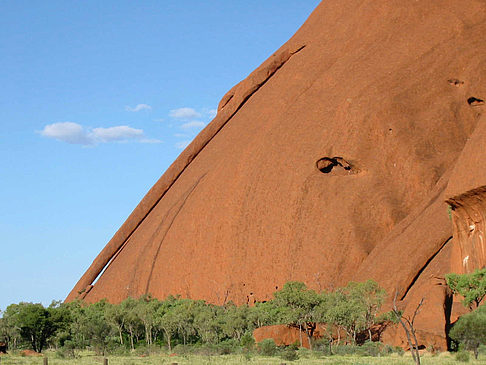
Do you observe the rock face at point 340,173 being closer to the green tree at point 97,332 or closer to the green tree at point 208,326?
the green tree at point 208,326

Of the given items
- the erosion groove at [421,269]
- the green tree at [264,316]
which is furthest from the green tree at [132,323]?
the erosion groove at [421,269]

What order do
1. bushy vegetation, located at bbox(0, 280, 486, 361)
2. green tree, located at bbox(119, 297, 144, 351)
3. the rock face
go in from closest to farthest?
bushy vegetation, located at bbox(0, 280, 486, 361), green tree, located at bbox(119, 297, 144, 351), the rock face

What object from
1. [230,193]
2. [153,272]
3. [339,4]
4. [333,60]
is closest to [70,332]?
[153,272]

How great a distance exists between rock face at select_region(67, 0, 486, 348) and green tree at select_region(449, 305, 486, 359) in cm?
953

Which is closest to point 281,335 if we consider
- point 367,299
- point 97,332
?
point 367,299

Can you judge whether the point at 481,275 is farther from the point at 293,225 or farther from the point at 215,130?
the point at 215,130

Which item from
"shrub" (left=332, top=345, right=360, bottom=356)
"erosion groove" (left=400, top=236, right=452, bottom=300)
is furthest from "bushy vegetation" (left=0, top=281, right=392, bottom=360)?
"shrub" (left=332, top=345, right=360, bottom=356)

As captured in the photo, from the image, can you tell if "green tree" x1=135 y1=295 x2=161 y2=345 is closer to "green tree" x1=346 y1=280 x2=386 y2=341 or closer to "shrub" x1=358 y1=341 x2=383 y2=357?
"green tree" x1=346 y1=280 x2=386 y2=341

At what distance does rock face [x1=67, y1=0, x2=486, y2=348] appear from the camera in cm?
5225

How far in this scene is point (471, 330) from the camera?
32.2 m

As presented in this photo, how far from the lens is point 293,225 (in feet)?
181

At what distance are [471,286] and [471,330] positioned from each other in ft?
17.5

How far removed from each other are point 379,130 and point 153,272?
924 inches

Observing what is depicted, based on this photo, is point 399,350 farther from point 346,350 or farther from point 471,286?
point 471,286
